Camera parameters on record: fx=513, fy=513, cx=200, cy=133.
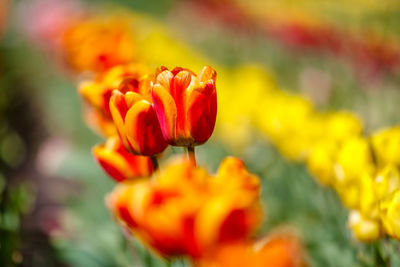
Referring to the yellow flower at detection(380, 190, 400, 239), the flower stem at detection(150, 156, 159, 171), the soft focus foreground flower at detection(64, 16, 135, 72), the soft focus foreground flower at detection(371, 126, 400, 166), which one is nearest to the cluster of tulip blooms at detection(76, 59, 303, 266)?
the flower stem at detection(150, 156, 159, 171)

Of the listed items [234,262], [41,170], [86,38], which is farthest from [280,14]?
[234,262]

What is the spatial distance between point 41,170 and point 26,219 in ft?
1.96

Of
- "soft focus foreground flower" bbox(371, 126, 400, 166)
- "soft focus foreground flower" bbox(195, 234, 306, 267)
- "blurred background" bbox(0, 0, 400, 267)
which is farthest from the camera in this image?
"blurred background" bbox(0, 0, 400, 267)

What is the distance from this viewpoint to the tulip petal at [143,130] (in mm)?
677

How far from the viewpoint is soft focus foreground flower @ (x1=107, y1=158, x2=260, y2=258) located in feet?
1.53

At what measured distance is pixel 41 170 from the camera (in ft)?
7.72

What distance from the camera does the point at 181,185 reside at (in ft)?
1.59

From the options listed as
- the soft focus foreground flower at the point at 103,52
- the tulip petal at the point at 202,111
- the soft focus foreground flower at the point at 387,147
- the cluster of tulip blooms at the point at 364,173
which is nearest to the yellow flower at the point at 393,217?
the cluster of tulip blooms at the point at 364,173

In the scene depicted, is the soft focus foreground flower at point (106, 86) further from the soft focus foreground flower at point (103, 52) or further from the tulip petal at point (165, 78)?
the soft focus foreground flower at point (103, 52)

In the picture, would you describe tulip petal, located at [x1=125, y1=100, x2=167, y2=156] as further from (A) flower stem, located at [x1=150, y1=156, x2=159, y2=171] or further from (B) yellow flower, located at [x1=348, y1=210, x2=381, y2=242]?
(B) yellow flower, located at [x1=348, y1=210, x2=381, y2=242]

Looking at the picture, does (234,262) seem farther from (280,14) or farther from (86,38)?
(280,14)

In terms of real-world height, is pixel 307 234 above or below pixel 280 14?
below

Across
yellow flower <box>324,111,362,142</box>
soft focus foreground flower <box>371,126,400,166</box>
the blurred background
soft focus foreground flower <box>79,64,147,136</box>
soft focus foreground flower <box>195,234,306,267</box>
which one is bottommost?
the blurred background

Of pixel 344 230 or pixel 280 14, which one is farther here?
pixel 280 14
